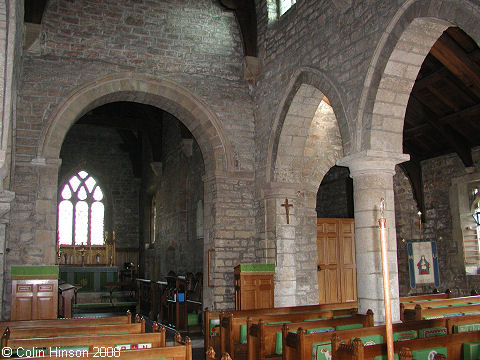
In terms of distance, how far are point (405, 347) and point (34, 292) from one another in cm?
574

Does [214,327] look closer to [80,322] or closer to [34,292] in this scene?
[80,322]

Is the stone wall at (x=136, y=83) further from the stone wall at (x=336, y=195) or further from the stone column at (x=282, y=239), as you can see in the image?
the stone wall at (x=336, y=195)

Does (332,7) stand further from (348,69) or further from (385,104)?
(385,104)

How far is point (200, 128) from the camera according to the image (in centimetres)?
945

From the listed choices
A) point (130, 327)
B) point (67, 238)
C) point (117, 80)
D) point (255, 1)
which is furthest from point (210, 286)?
point (67, 238)

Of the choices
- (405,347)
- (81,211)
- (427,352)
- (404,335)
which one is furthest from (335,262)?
(81,211)

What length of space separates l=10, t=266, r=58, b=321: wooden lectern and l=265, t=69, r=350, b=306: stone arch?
350 centimetres

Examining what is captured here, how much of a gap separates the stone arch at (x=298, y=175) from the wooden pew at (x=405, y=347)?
155 inches

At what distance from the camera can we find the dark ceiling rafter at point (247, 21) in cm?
955

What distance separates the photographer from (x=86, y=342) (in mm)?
3756

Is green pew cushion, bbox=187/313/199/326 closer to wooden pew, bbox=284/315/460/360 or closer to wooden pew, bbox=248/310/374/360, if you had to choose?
wooden pew, bbox=248/310/374/360

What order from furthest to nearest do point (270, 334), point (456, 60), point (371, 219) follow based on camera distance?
1. point (456, 60)
2. point (371, 219)
3. point (270, 334)

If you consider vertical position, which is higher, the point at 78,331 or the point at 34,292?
the point at 34,292

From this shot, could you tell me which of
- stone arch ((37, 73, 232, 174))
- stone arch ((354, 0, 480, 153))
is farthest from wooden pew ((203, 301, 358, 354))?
stone arch ((37, 73, 232, 174))
